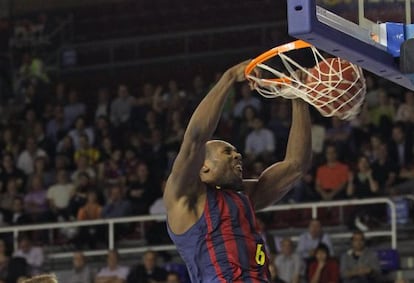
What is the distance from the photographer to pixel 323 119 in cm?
1609

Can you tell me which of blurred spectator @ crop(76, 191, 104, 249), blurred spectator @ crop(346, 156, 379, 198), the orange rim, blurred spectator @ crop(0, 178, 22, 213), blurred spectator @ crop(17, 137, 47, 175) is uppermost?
the orange rim

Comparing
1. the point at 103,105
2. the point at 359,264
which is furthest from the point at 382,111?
the point at 103,105

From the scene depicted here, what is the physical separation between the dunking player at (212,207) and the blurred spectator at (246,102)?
10.3 m

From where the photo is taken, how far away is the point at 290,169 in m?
7.16

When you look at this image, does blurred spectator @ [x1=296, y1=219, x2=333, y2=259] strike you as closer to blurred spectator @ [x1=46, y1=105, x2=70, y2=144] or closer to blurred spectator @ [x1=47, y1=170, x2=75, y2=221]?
blurred spectator @ [x1=47, y1=170, x2=75, y2=221]

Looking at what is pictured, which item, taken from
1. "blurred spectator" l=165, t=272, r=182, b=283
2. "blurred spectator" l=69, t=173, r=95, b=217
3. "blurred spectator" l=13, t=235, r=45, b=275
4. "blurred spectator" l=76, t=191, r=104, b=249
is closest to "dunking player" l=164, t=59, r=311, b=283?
"blurred spectator" l=165, t=272, r=182, b=283

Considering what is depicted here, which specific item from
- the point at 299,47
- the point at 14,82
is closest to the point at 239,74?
the point at 299,47

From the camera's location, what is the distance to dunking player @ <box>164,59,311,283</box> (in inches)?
256

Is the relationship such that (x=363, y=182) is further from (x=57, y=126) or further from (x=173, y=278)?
(x=57, y=126)

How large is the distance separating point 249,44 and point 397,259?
757 cm

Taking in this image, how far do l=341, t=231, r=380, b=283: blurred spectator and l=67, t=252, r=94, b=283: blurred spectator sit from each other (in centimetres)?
312

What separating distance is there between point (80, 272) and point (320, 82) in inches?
331

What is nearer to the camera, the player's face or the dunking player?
the dunking player

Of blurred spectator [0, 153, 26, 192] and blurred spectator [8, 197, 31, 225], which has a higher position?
blurred spectator [0, 153, 26, 192]
